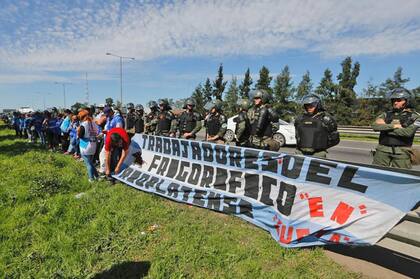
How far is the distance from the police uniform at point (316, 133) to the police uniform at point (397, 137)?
65cm

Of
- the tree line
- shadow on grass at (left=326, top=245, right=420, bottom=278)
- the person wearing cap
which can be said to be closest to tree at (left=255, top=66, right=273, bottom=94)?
the tree line

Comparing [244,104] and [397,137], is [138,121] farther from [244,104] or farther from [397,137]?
[397,137]

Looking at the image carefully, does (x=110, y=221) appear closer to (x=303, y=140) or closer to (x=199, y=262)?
(x=199, y=262)

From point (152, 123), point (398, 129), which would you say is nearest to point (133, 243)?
point (398, 129)

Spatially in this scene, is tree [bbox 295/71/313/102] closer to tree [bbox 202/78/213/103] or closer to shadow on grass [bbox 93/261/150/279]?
tree [bbox 202/78/213/103]

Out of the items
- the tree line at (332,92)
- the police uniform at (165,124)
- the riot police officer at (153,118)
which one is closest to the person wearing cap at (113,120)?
the police uniform at (165,124)

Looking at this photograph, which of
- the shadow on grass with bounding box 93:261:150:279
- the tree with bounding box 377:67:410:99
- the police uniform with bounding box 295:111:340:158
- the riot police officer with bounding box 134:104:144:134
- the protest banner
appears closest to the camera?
the protest banner

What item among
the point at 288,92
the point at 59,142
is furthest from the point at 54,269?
the point at 288,92

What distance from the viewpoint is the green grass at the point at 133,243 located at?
3.06 metres

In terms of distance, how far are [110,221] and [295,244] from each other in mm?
2763

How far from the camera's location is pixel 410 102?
4.12 meters

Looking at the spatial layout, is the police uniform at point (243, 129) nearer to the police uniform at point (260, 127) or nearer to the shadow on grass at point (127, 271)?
the police uniform at point (260, 127)

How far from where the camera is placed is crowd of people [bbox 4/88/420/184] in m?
4.01

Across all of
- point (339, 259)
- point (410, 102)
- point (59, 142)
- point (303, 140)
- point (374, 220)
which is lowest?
point (59, 142)
